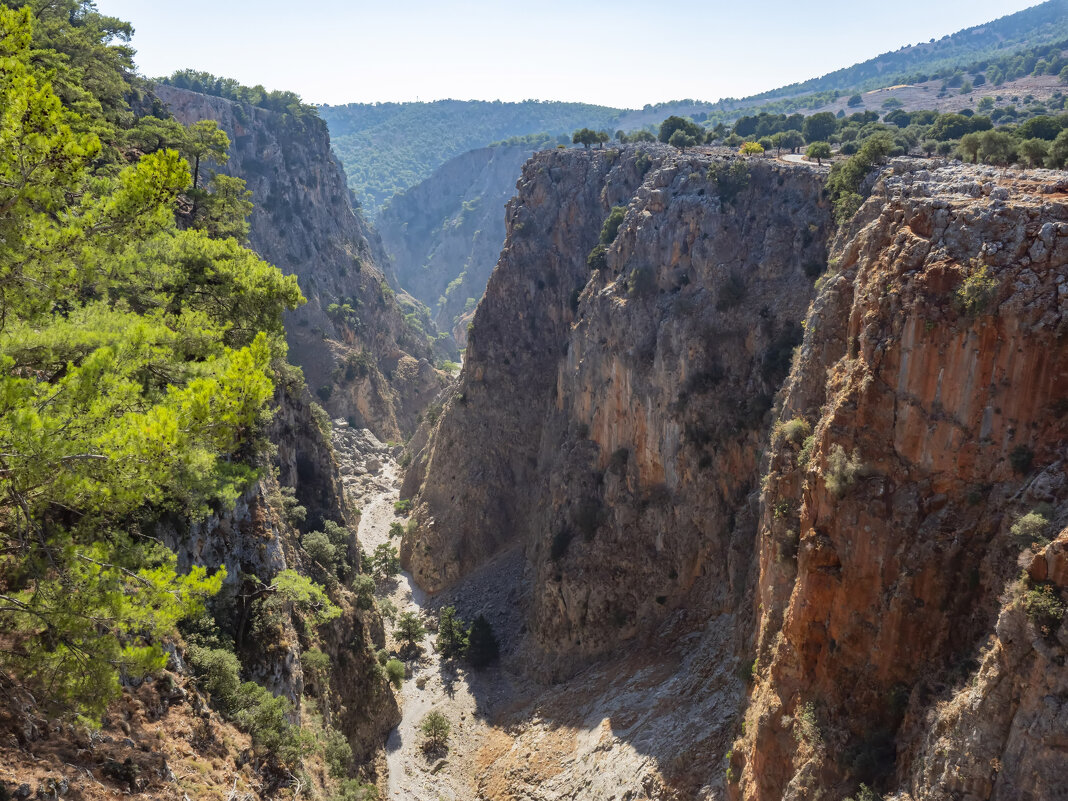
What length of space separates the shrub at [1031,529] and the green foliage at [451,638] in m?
39.8

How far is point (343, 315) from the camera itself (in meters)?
96.4

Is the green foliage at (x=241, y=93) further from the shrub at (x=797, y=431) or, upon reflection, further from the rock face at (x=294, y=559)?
the shrub at (x=797, y=431)

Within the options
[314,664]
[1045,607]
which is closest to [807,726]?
[1045,607]

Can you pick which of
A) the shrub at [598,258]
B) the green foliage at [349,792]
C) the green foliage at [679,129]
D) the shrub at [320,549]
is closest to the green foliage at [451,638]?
the shrub at [320,549]

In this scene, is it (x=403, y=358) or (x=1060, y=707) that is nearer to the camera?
(x=1060, y=707)

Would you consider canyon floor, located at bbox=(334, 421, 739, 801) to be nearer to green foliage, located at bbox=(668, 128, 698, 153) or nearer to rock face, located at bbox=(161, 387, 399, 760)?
rock face, located at bbox=(161, 387, 399, 760)

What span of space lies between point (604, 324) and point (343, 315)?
53.2 metres

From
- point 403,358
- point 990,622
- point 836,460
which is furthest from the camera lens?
point 403,358

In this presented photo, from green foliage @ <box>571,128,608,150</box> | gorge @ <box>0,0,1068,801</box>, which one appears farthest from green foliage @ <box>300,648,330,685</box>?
green foliage @ <box>571,128,608,150</box>

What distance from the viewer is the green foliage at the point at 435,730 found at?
4084 cm

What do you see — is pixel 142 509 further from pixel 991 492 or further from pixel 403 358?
pixel 403 358

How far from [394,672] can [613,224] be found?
40888 millimetres

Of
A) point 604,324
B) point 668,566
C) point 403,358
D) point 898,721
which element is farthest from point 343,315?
point 898,721

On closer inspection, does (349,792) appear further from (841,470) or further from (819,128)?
(819,128)
